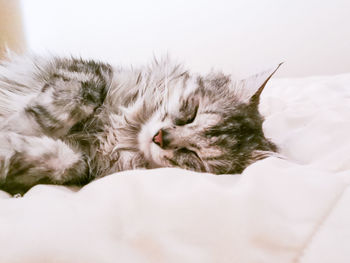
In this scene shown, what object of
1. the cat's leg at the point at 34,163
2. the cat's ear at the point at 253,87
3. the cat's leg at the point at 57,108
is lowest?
the cat's leg at the point at 34,163

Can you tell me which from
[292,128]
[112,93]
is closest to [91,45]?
[112,93]

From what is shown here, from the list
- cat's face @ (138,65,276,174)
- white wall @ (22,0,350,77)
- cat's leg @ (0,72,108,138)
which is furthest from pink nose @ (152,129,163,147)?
white wall @ (22,0,350,77)

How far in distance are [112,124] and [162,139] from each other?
237mm

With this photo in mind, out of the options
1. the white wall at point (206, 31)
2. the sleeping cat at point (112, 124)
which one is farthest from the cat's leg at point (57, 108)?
the white wall at point (206, 31)

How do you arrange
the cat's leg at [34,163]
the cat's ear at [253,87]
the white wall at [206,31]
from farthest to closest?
the white wall at [206,31] → the cat's ear at [253,87] → the cat's leg at [34,163]

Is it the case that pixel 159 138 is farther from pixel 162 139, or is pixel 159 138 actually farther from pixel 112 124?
pixel 112 124

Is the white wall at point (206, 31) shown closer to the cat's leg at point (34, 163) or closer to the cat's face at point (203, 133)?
the cat's face at point (203, 133)

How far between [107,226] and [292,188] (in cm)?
37

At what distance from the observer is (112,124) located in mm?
1127

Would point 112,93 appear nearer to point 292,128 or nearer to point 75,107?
point 75,107

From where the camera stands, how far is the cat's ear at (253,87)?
4.01ft

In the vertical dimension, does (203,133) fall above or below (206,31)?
below

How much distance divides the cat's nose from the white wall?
2251mm

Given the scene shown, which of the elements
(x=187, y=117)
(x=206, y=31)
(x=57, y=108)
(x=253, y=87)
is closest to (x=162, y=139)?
(x=187, y=117)
